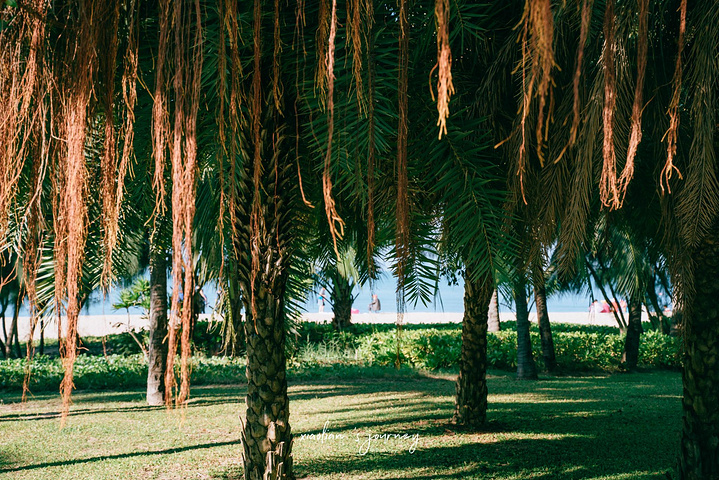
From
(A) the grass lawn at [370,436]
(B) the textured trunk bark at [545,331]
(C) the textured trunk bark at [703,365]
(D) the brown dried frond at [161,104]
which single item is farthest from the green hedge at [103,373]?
(D) the brown dried frond at [161,104]

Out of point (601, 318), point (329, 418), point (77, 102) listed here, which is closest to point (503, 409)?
point (329, 418)

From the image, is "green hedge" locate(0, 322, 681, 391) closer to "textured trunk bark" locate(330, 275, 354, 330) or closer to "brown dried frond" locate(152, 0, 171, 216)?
"textured trunk bark" locate(330, 275, 354, 330)

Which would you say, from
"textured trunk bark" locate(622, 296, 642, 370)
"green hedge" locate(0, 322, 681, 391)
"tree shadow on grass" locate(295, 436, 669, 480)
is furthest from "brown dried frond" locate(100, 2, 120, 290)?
"textured trunk bark" locate(622, 296, 642, 370)

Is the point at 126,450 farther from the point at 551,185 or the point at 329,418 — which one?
the point at 551,185

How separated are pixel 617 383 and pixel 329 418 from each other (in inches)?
284

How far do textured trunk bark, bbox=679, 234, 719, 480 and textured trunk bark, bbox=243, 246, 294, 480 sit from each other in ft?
9.42

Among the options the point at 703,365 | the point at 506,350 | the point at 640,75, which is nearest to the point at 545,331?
the point at 506,350

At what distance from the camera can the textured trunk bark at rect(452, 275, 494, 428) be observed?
6.66 m

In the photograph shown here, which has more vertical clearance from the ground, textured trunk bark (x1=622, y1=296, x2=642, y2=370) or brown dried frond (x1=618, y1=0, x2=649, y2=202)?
brown dried frond (x1=618, y1=0, x2=649, y2=202)

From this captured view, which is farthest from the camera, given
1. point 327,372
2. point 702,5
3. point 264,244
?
point 327,372

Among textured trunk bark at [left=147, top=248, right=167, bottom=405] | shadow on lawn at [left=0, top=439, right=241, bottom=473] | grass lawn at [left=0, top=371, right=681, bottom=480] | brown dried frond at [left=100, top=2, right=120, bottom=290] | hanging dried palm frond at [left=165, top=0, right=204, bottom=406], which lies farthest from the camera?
textured trunk bark at [left=147, top=248, right=167, bottom=405]

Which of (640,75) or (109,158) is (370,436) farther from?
(640,75)

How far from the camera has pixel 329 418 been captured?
27.3ft

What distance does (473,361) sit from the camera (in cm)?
674
